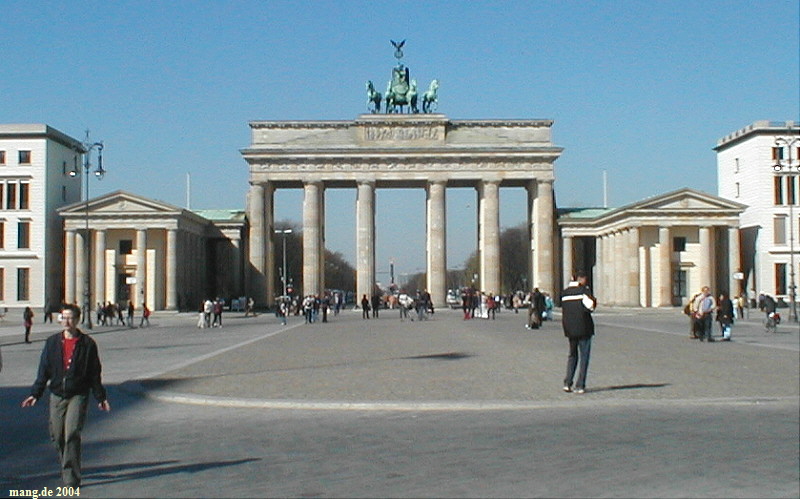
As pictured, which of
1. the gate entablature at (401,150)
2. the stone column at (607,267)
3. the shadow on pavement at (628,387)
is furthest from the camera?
the stone column at (607,267)

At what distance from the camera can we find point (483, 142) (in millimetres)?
89688

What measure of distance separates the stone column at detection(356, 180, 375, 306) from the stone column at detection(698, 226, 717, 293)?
26589mm

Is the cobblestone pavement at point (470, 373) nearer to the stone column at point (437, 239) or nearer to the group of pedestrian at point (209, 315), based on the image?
the group of pedestrian at point (209, 315)

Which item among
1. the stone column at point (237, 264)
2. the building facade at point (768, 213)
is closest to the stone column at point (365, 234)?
the stone column at point (237, 264)

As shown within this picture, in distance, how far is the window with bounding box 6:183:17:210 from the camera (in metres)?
86.0

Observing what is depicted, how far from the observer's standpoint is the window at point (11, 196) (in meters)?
86.0

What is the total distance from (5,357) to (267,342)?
27.6ft

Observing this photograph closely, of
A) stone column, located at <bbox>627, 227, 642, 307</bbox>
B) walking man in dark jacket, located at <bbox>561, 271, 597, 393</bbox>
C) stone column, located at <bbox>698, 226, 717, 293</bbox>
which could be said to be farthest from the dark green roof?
walking man in dark jacket, located at <bbox>561, 271, 597, 393</bbox>

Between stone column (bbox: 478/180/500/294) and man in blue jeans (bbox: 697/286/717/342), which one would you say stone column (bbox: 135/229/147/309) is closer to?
stone column (bbox: 478/180/500/294)

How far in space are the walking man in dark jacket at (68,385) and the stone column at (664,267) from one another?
253 ft

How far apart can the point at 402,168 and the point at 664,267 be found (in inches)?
892

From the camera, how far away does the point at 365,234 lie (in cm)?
8975

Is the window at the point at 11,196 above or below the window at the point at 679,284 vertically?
above

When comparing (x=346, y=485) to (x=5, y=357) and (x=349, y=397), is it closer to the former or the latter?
(x=349, y=397)
